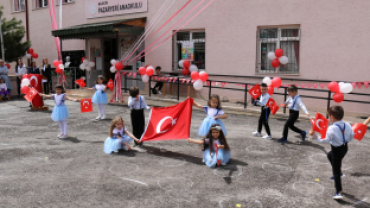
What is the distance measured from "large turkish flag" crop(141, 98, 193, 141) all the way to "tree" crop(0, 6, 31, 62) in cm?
1382

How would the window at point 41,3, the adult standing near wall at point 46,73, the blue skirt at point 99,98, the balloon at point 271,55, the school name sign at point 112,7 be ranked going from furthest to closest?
1. the window at point 41,3
2. the adult standing near wall at point 46,73
3. the school name sign at point 112,7
4. the balloon at point 271,55
5. the blue skirt at point 99,98

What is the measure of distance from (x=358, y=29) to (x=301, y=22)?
5.92 feet

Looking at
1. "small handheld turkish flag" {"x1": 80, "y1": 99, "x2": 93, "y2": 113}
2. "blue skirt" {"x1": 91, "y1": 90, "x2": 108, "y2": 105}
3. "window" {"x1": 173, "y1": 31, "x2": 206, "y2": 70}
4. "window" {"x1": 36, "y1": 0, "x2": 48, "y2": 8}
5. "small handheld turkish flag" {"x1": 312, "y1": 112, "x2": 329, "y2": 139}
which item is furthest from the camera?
Result: "window" {"x1": 36, "y1": 0, "x2": 48, "y2": 8}

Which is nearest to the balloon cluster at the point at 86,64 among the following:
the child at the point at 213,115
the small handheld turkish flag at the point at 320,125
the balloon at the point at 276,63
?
the balloon at the point at 276,63

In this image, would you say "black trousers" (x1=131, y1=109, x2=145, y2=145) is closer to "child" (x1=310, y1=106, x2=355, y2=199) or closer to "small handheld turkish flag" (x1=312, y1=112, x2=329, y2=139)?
"small handheld turkish flag" (x1=312, y1=112, x2=329, y2=139)

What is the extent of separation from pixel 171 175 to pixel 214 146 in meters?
0.98

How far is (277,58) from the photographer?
38.9ft

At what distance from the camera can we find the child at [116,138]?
6.79 metres

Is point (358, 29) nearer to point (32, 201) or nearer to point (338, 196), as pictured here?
point (338, 196)

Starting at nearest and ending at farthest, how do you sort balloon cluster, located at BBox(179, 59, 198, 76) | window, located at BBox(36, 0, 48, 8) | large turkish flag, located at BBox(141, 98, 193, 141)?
large turkish flag, located at BBox(141, 98, 193, 141) < balloon cluster, located at BBox(179, 59, 198, 76) < window, located at BBox(36, 0, 48, 8)

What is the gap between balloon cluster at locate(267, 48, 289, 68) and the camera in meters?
11.7

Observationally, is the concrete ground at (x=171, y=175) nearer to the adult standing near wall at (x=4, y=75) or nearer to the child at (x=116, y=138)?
the child at (x=116, y=138)

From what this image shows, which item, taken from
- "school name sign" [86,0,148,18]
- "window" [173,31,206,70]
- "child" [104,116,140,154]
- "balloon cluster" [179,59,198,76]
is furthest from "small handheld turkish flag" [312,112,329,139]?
"school name sign" [86,0,148,18]

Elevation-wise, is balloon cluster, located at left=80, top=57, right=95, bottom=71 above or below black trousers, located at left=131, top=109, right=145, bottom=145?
above
